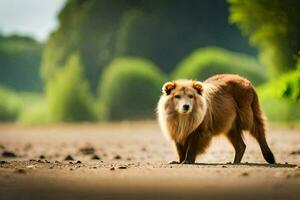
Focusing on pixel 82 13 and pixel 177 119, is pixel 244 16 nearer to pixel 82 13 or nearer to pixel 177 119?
pixel 177 119

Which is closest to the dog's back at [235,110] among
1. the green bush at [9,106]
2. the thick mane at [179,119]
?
the thick mane at [179,119]

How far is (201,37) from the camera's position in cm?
5647

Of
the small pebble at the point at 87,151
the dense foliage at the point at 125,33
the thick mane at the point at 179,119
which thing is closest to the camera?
the thick mane at the point at 179,119

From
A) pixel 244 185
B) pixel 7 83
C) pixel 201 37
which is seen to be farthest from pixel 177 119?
pixel 7 83

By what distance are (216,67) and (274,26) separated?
52.7ft

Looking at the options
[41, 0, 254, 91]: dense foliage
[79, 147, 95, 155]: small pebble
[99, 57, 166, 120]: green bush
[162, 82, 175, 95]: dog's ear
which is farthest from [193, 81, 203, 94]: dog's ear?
[41, 0, 254, 91]: dense foliage

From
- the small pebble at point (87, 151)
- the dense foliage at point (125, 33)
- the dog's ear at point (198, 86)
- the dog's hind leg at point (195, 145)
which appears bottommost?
the dog's hind leg at point (195, 145)

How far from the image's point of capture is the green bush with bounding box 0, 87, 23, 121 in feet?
173

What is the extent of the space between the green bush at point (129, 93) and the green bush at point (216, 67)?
222 cm

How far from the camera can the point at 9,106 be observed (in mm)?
54469

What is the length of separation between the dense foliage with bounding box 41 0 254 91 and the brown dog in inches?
1406

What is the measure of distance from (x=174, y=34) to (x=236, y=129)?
134 ft

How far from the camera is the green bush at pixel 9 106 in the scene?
173ft

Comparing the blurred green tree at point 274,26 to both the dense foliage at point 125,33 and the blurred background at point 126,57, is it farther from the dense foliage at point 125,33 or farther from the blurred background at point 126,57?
the dense foliage at point 125,33
